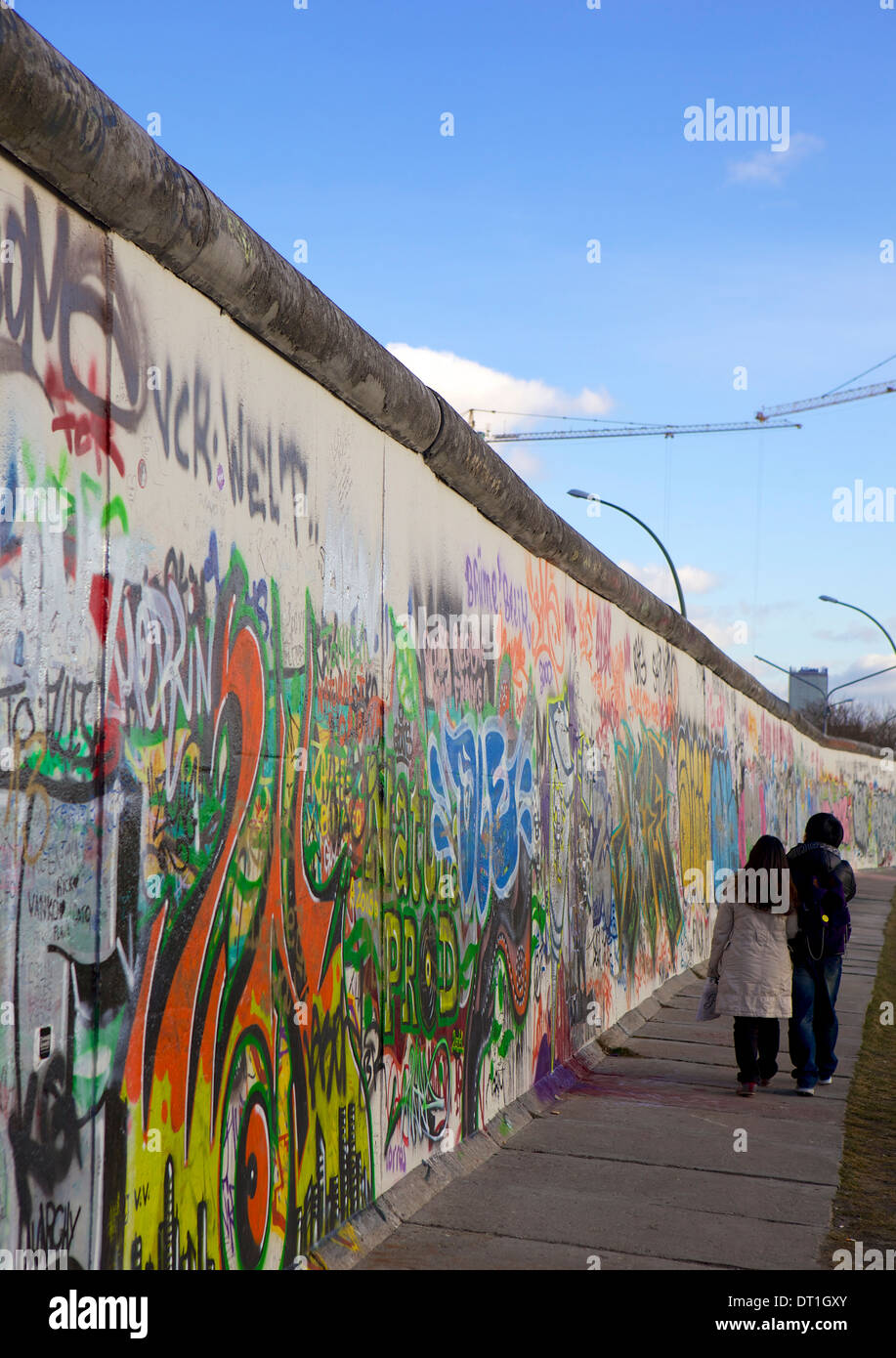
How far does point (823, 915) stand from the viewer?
27.5 feet

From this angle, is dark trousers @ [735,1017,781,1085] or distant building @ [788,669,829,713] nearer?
dark trousers @ [735,1017,781,1085]

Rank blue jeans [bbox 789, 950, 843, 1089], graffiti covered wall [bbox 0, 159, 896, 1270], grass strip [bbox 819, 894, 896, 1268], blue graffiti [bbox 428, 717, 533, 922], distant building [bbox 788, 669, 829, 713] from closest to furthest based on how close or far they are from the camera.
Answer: graffiti covered wall [bbox 0, 159, 896, 1270], grass strip [bbox 819, 894, 896, 1268], blue graffiti [bbox 428, 717, 533, 922], blue jeans [bbox 789, 950, 843, 1089], distant building [bbox 788, 669, 829, 713]

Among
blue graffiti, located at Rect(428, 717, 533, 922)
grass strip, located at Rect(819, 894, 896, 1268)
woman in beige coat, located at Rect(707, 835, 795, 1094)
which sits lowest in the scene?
grass strip, located at Rect(819, 894, 896, 1268)

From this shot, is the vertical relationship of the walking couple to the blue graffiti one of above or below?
below

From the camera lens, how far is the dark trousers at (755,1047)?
820cm

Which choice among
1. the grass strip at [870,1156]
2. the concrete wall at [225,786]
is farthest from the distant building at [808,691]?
the concrete wall at [225,786]

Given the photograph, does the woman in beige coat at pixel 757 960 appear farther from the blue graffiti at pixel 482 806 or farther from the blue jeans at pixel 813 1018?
the blue graffiti at pixel 482 806

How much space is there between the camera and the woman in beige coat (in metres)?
8.14

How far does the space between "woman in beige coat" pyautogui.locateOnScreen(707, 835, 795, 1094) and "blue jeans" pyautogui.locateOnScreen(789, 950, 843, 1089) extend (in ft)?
0.54

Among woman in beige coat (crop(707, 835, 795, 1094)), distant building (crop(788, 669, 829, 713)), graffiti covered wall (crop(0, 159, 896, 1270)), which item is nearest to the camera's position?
graffiti covered wall (crop(0, 159, 896, 1270))

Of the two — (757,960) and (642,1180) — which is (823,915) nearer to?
(757,960)

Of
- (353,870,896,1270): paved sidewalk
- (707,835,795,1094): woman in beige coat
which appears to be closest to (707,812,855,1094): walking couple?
(707,835,795,1094): woman in beige coat

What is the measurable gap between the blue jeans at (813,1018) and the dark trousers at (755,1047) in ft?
0.45

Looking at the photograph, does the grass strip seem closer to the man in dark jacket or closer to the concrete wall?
the man in dark jacket
